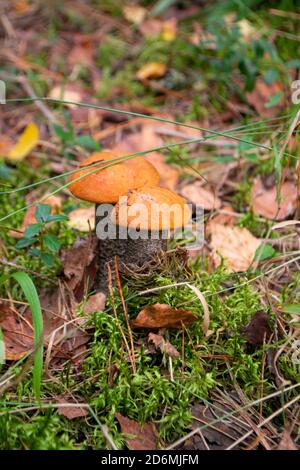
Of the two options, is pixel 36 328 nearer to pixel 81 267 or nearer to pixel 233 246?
pixel 81 267

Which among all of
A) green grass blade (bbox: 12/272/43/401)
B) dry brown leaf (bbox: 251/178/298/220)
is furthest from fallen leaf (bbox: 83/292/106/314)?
dry brown leaf (bbox: 251/178/298/220)

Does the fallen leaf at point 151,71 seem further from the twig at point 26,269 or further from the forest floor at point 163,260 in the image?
the twig at point 26,269

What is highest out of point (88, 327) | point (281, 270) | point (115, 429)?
point (281, 270)

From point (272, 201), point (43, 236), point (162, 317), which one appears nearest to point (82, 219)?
point (43, 236)

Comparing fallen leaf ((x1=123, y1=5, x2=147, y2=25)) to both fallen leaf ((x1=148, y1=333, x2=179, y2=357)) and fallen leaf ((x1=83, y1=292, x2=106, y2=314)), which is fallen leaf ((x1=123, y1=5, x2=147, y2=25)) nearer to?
fallen leaf ((x1=83, y1=292, x2=106, y2=314))

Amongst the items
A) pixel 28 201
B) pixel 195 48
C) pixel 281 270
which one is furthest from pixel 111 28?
pixel 281 270

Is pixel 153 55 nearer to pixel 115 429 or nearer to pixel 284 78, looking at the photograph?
pixel 284 78
